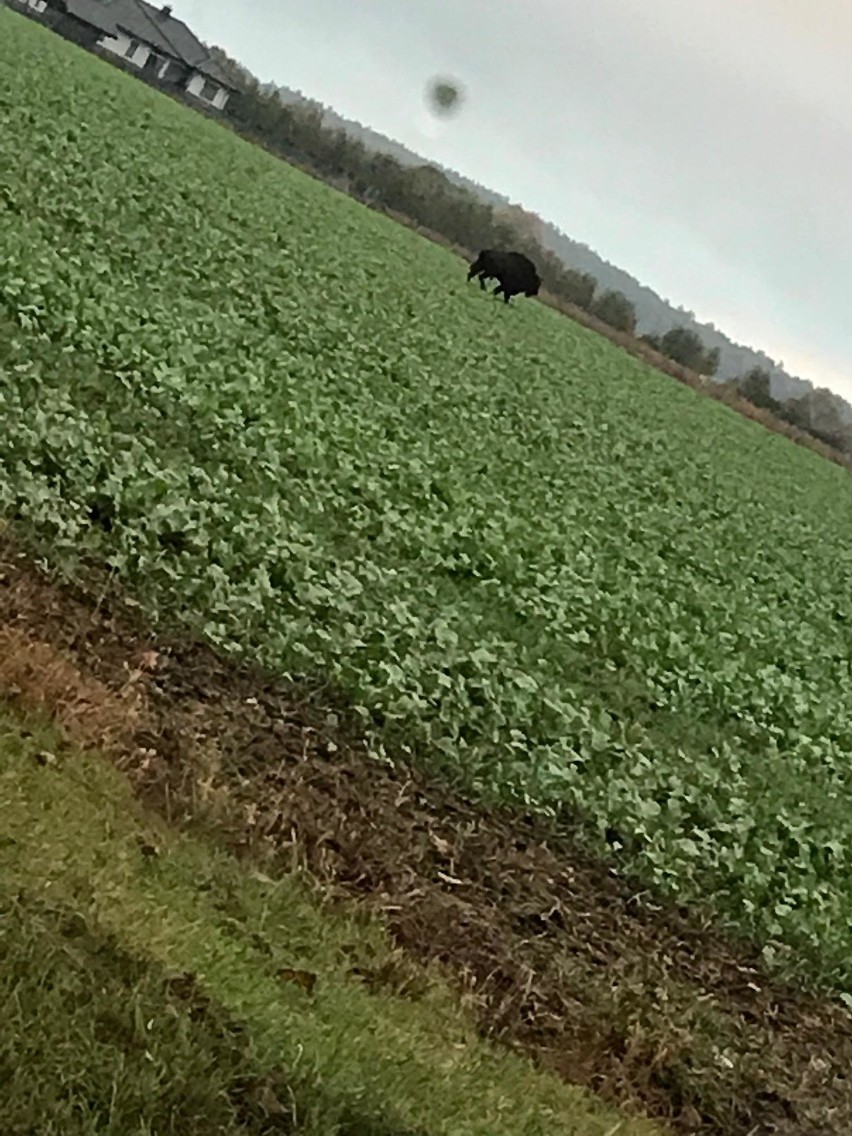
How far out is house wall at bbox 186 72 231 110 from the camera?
93.1 m

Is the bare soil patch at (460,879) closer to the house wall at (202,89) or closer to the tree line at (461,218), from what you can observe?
the tree line at (461,218)

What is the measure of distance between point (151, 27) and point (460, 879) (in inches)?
3725

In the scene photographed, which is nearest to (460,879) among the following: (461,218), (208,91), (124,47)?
(461,218)

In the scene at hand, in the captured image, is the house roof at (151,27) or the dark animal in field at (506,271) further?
the house roof at (151,27)

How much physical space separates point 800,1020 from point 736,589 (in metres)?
11.8

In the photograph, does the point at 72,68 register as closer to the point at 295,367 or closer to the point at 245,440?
the point at 295,367

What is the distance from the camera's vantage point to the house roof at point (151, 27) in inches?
3543

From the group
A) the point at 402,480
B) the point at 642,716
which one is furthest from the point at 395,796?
the point at 402,480

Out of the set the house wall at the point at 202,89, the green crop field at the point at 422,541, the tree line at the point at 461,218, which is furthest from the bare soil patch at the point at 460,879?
the house wall at the point at 202,89

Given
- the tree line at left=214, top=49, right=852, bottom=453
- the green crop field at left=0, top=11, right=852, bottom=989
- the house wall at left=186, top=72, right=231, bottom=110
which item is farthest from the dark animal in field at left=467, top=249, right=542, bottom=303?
the house wall at left=186, top=72, right=231, bottom=110

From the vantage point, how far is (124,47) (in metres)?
92.5

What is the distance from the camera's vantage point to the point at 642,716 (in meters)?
13.3

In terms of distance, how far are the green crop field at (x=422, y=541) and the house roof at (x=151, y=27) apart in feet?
223

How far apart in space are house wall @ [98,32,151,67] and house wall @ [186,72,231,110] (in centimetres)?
373
